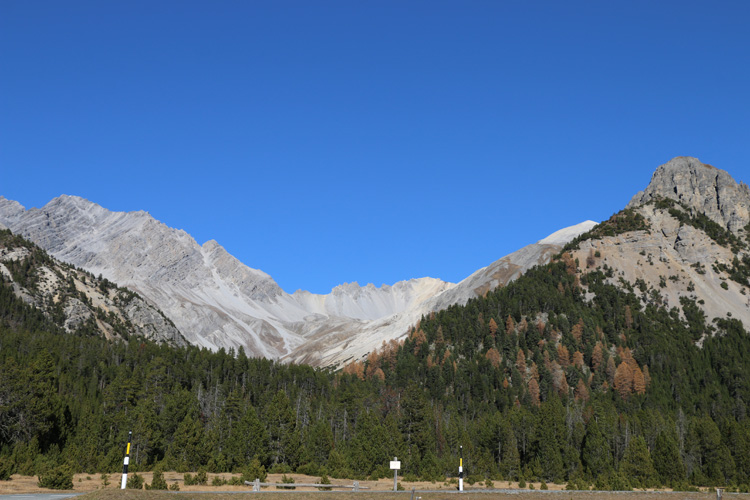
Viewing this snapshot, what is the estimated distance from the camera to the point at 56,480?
49.6 m

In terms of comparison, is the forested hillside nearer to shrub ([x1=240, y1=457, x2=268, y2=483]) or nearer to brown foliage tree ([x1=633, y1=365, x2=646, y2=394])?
brown foliage tree ([x1=633, y1=365, x2=646, y2=394])

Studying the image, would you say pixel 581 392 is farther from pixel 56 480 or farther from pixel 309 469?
pixel 56 480

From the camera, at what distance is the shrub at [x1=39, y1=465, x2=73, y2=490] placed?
161ft

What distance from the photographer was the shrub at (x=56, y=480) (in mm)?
49016

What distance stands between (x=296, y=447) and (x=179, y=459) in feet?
60.8

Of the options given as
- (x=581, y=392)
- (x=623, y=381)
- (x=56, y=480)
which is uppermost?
(x=623, y=381)

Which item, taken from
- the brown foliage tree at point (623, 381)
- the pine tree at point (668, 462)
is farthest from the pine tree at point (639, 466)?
the brown foliage tree at point (623, 381)

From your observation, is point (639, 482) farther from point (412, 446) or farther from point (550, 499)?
→ point (550, 499)

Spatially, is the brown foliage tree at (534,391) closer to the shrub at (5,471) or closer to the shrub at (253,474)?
the shrub at (253,474)

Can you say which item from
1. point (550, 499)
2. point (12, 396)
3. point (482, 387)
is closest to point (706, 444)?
point (482, 387)

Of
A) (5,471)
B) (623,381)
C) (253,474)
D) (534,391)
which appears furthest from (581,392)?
(5,471)

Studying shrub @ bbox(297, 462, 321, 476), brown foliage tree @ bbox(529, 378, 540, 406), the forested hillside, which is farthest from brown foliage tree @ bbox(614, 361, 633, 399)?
shrub @ bbox(297, 462, 321, 476)

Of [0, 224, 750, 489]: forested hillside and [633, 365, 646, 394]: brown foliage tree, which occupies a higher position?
[633, 365, 646, 394]: brown foliage tree

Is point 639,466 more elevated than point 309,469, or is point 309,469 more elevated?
point 639,466
